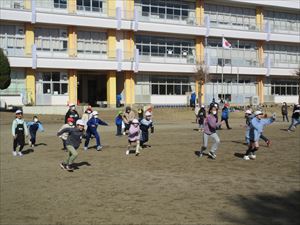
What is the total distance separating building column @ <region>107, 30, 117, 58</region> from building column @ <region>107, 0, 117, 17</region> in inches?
62.3

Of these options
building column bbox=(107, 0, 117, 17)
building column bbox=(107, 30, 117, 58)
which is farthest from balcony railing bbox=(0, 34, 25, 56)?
building column bbox=(107, 0, 117, 17)

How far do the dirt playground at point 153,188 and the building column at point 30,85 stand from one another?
25277 mm

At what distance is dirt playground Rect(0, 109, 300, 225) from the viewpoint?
8969mm

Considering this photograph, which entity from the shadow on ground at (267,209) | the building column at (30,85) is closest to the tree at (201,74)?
the building column at (30,85)

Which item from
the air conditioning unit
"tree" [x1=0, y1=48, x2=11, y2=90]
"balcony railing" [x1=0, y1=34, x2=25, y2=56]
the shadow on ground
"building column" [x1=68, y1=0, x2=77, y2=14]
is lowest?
the shadow on ground

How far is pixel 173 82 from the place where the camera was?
5044 centimetres

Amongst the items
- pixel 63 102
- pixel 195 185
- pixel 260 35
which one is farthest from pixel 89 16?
pixel 195 185

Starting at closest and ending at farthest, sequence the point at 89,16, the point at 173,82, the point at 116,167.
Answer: the point at 116,167 < the point at 89,16 < the point at 173,82

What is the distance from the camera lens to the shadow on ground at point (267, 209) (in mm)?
8430

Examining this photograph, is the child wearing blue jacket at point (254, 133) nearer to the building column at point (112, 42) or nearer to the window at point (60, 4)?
the building column at point (112, 42)

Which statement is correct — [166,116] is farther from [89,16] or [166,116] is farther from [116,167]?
[116,167]

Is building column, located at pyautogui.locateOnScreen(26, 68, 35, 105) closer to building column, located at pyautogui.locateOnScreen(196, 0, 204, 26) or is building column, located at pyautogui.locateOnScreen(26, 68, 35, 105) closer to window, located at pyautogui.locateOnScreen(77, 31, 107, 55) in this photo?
window, located at pyautogui.locateOnScreen(77, 31, 107, 55)

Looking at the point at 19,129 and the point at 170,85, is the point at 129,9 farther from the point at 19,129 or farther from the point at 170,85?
the point at 19,129

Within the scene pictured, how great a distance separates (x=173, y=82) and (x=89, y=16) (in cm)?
1148
